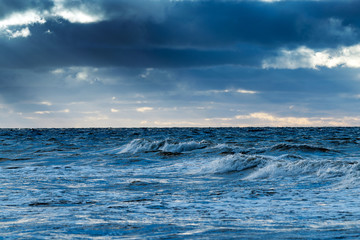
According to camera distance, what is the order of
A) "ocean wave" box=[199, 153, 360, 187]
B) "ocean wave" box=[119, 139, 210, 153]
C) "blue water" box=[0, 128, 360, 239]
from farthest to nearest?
"ocean wave" box=[119, 139, 210, 153], "ocean wave" box=[199, 153, 360, 187], "blue water" box=[0, 128, 360, 239]

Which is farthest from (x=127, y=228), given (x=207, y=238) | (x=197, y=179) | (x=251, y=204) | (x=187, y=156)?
(x=187, y=156)

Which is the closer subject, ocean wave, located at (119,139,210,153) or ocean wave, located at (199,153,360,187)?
ocean wave, located at (199,153,360,187)

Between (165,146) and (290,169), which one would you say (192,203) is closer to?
(290,169)

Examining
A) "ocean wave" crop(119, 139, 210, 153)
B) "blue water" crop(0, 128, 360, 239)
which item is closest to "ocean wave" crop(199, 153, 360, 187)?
"blue water" crop(0, 128, 360, 239)

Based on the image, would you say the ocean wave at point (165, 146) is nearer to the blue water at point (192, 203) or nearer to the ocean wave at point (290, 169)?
the ocean wave at point (290, 169)

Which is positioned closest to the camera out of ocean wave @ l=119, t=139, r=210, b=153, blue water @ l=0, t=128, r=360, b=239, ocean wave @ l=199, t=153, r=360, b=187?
blue water @ l=0, t=128, r=360, b=239

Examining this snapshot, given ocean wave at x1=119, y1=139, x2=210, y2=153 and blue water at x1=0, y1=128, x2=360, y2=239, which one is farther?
ocean wave at x1=119, y1=139, x2=210, y2=153

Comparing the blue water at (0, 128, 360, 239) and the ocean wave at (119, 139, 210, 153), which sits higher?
the ocean wave at (119, 139, 210, 153)

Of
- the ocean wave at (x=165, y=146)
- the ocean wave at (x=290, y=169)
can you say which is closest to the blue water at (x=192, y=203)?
the ocean wave at (x=290, y=169)

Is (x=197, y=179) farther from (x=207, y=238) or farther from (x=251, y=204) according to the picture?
(x=207, y=238)

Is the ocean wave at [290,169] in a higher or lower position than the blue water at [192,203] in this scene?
higher

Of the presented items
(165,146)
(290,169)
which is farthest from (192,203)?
(165,146)

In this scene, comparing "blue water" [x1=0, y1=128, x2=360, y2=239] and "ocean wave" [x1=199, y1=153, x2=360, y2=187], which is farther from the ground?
"ocean wave" [x1=199, y1=153, x2=360, y2=187]

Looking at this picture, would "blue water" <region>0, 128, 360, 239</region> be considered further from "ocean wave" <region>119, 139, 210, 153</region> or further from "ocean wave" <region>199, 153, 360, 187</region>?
"ocean wave" <region>119, 139, 210, 153</region>
